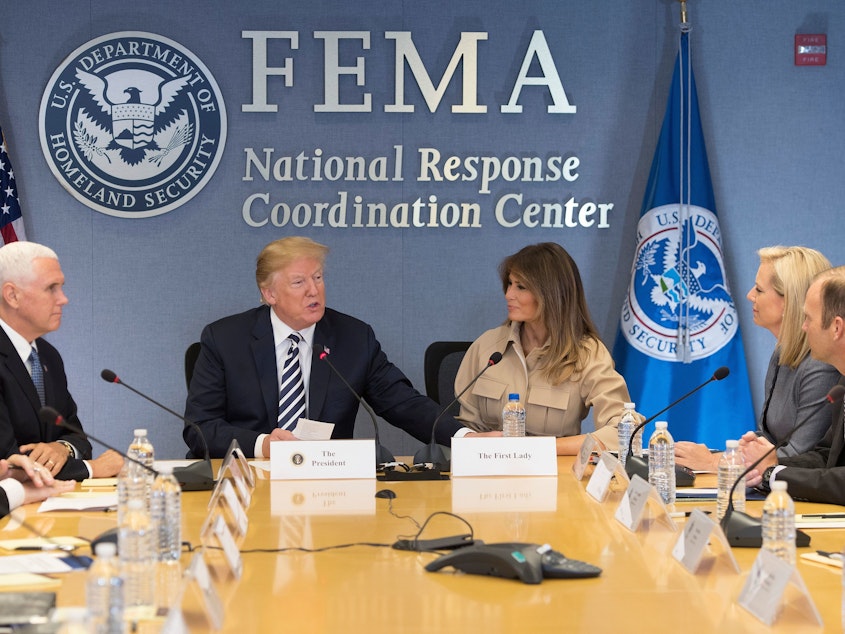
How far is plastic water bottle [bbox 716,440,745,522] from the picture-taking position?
2660mm

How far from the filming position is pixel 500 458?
3338 mm

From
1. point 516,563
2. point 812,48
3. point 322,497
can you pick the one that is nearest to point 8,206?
point 322,497

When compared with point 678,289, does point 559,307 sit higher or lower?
lower

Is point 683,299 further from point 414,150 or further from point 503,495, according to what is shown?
point 503,495

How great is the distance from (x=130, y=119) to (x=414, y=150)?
1.38m

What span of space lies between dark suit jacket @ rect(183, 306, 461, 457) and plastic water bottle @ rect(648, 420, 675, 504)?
3.64 ft

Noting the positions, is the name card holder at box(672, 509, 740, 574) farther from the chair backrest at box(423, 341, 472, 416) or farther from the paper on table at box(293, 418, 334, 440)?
the chair backrest at box(423, 341, 472, 416)

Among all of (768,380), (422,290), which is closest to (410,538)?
(768,380)

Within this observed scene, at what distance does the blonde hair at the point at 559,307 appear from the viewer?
13.3ft

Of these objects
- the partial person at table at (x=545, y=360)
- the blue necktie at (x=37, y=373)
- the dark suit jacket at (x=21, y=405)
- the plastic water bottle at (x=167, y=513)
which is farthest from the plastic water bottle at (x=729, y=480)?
the blue necktie at (x=37, y=373)

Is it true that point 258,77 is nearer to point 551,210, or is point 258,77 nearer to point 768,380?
point 551,210

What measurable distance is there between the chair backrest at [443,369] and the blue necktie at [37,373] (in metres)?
1.57

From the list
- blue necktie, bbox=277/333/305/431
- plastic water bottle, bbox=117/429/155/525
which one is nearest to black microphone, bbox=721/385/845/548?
plastic water bottle, bbox=117/429/155/525

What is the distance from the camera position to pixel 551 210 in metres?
5.38
